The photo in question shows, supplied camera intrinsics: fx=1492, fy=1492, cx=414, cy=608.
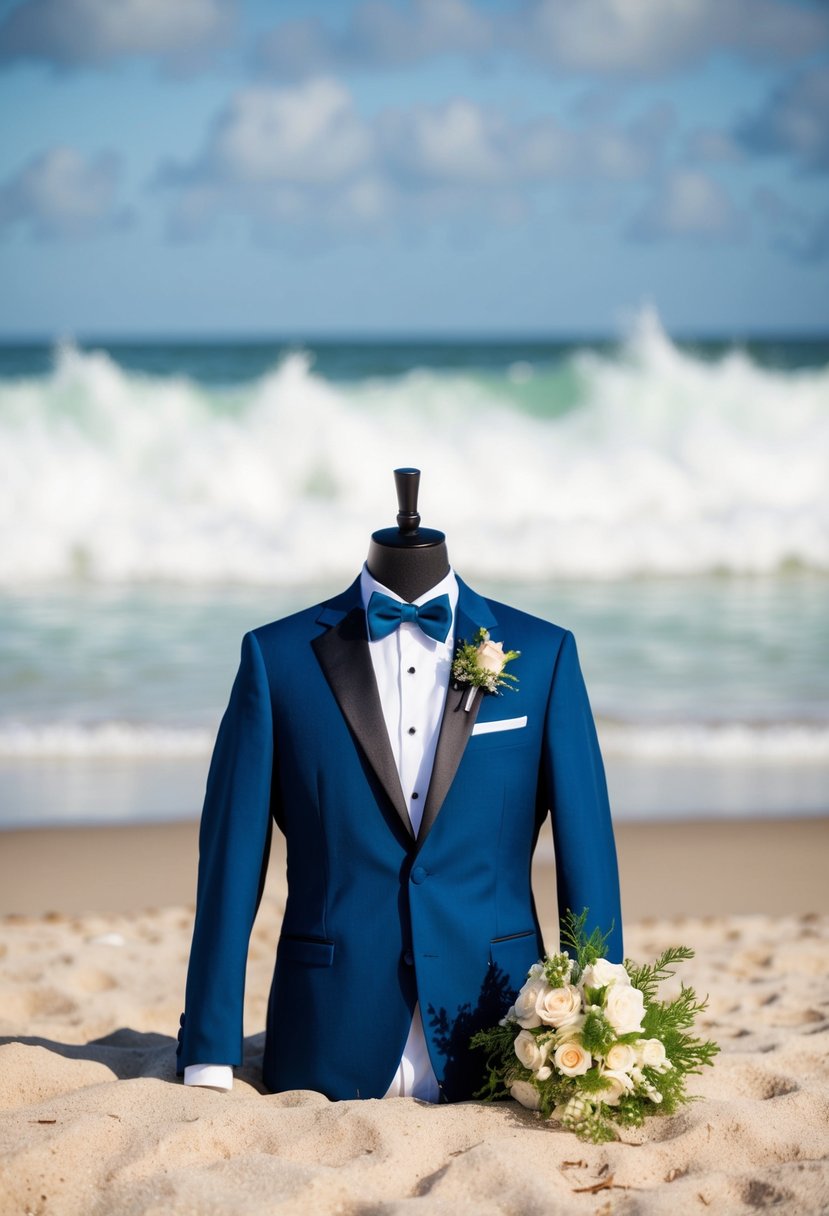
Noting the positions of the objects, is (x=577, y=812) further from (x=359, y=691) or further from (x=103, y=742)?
(x=103, y=742)

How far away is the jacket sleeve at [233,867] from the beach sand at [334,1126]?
0.15 metres

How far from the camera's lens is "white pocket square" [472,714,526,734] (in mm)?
2717

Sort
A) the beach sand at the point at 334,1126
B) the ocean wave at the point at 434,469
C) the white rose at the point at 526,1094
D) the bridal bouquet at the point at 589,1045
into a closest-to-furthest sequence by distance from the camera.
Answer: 1. the beach sand at the point at 334,1126
2. the bridal bouquet at the point at 589,1045
3. the white rose at the point at 526,1094
4. the ocean wave at the point at 434,469

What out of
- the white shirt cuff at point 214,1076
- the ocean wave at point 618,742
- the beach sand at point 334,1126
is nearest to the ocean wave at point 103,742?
the ocean wave at point 618,742

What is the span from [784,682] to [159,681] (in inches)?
140

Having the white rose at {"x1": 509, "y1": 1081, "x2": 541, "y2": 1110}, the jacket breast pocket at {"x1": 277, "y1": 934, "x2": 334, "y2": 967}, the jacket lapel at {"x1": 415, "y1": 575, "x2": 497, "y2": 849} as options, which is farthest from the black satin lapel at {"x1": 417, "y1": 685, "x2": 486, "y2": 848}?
the white rose at {"x1": 509, "y1": 1081, "x2": 541, "y2": 1110}

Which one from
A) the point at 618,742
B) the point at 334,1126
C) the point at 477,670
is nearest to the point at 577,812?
the point at 477,670

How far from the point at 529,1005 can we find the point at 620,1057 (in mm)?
183

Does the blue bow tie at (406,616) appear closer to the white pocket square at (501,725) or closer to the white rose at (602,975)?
the white pocket square at (501,725)

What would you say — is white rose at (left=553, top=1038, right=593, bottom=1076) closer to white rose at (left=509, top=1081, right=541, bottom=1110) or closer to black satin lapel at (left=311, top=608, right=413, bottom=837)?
white rose at (left=509, top=1081, right=541, bottom=1110)

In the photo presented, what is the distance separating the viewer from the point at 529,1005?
8.61 ft

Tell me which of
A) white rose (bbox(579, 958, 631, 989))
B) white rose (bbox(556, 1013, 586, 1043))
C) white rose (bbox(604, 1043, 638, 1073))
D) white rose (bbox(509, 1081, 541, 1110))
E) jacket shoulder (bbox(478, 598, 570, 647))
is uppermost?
jacket shoulder (bbox(478, 598, 570, 647))

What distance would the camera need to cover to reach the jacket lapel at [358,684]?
106 inches

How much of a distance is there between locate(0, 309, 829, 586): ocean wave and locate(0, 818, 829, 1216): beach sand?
7794 millimetres
